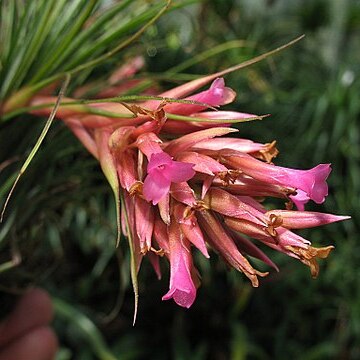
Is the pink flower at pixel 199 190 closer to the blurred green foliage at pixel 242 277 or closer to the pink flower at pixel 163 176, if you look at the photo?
the pink flower at pixel 163 176

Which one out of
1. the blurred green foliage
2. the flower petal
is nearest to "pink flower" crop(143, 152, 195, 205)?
the flower petal

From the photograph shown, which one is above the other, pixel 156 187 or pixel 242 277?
pixel 156 187

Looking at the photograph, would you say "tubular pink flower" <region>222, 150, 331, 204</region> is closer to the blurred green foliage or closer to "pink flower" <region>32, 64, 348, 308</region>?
"pink flower" <region>32, 64, 348, 308</region>

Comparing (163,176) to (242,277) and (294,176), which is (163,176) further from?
(242,277)

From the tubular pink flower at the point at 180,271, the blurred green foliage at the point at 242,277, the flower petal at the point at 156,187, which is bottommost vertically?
the blurred green foliage at the point at 242,277

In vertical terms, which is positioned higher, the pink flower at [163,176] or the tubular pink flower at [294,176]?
the pink flower at [163,176]

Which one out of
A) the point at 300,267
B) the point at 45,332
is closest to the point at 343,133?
the point at 300,267

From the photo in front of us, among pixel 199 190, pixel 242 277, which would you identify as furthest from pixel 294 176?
pixel 242 277

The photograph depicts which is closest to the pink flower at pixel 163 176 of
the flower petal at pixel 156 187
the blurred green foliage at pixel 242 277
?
the flower petal at pixel 156 187

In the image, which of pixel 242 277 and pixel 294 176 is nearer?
pixel 294 176

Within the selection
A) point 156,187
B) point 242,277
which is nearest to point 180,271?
point 156,187
